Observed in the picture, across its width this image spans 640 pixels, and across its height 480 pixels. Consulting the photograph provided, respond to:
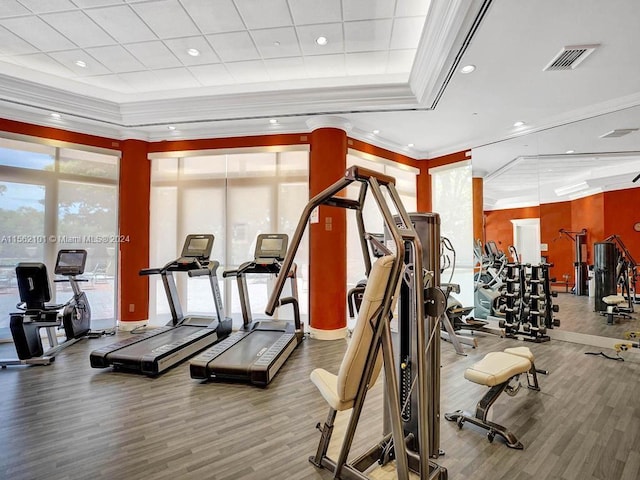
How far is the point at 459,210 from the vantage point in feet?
20.6

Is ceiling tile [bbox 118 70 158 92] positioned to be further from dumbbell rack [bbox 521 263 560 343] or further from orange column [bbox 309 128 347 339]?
dumbbell rack [bbox 521 263 560 343]

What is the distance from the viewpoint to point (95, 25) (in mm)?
3535

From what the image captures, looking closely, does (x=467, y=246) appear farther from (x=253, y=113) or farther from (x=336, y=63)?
(x=253, y=113)

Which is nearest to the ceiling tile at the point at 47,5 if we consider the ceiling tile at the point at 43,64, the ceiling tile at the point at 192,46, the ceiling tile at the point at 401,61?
the ceiling tile at the point at 192,46

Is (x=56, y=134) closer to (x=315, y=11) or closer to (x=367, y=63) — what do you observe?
(x=315, y=11)

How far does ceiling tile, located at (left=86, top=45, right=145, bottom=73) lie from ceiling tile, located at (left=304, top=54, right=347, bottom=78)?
2.18 meters

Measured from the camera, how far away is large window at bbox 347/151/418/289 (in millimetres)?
5652

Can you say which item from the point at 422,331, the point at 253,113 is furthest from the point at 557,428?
the point at 253,113

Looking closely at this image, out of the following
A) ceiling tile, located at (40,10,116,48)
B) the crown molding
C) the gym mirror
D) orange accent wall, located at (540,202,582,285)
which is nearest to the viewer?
the crown molding

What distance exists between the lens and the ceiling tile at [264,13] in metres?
3.20

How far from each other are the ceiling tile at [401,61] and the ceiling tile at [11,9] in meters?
3.85

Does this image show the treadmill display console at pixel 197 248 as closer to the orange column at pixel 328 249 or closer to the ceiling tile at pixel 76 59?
the orange column at pixel 328 249

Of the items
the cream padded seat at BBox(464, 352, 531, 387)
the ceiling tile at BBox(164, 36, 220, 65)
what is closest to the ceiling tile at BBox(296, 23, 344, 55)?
the ceiling tile at BBox(164, 36, 220, 65)

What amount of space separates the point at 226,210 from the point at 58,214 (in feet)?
8.13
